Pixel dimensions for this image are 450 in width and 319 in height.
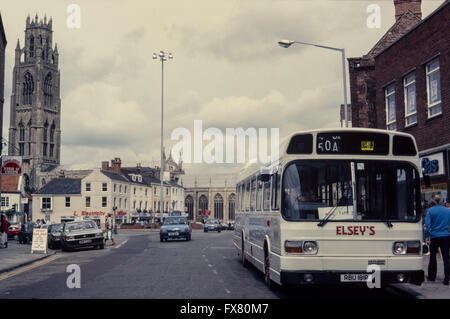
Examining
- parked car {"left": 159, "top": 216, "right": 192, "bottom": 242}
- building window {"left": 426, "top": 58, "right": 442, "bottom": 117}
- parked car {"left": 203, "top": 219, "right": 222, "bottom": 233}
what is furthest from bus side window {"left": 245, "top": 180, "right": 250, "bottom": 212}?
parked car {"left": 203, "top": 219, "right": 222, "bottom": 233}

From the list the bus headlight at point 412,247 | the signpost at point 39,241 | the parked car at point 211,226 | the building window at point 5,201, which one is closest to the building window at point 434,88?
the bus headlight at point 412,247

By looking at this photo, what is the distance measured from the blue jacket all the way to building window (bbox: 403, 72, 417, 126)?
9.73 metres

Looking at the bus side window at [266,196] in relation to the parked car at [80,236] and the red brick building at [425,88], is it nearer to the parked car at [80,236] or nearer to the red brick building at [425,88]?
the red brick building at [425,88]

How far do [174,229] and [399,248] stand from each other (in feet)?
80.5

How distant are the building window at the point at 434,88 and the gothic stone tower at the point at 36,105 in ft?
394

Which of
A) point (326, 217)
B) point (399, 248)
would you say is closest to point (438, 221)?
point (399, 248)

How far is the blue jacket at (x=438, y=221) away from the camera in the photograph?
11023 millimetres

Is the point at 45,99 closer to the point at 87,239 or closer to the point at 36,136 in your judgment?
the point at 36,136

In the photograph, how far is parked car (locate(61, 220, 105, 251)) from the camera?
25.3 m

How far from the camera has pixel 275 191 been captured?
973 centimetres

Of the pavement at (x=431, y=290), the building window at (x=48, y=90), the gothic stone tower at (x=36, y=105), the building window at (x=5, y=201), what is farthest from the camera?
the building window at (x=48, y=90)

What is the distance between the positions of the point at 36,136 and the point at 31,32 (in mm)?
28017

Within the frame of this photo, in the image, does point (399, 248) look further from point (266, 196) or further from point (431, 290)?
point (266, 196)
